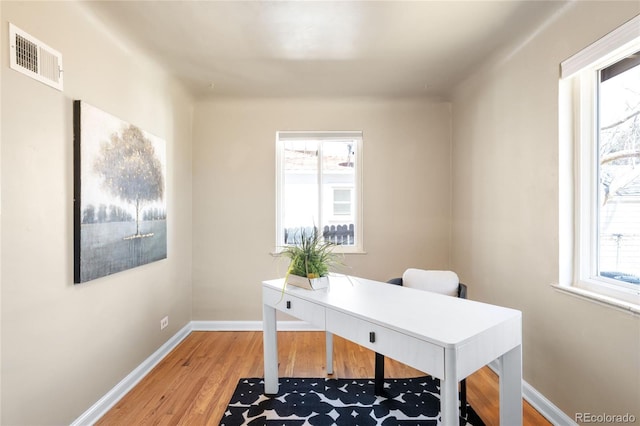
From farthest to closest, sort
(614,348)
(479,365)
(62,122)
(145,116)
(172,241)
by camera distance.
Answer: (172,241)
(145,116)
(62,122)
(614,348)
(479,365)

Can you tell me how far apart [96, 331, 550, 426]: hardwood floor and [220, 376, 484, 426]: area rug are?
9 cm

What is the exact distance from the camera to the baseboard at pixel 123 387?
69.2 inches

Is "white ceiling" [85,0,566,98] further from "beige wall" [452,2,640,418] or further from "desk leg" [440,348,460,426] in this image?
"desk leg" [440,348,460,426]

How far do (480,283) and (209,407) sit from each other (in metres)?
2.35

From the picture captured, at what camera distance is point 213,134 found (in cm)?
323

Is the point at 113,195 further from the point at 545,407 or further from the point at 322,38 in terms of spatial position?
the point at 545,407

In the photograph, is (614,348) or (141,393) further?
(141,393)

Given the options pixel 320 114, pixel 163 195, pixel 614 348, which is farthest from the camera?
pixel 320 114

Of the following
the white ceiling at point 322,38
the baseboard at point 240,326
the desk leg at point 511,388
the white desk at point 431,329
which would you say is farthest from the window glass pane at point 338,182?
the desk leg at point 511,388

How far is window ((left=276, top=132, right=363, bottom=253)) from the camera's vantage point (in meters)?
3.31

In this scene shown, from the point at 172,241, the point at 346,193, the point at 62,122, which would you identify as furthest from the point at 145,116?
the point at 346,193

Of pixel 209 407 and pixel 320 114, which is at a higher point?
pixel 320 114

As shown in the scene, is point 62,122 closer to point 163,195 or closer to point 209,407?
point 163,195

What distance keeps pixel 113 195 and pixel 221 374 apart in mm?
1570
